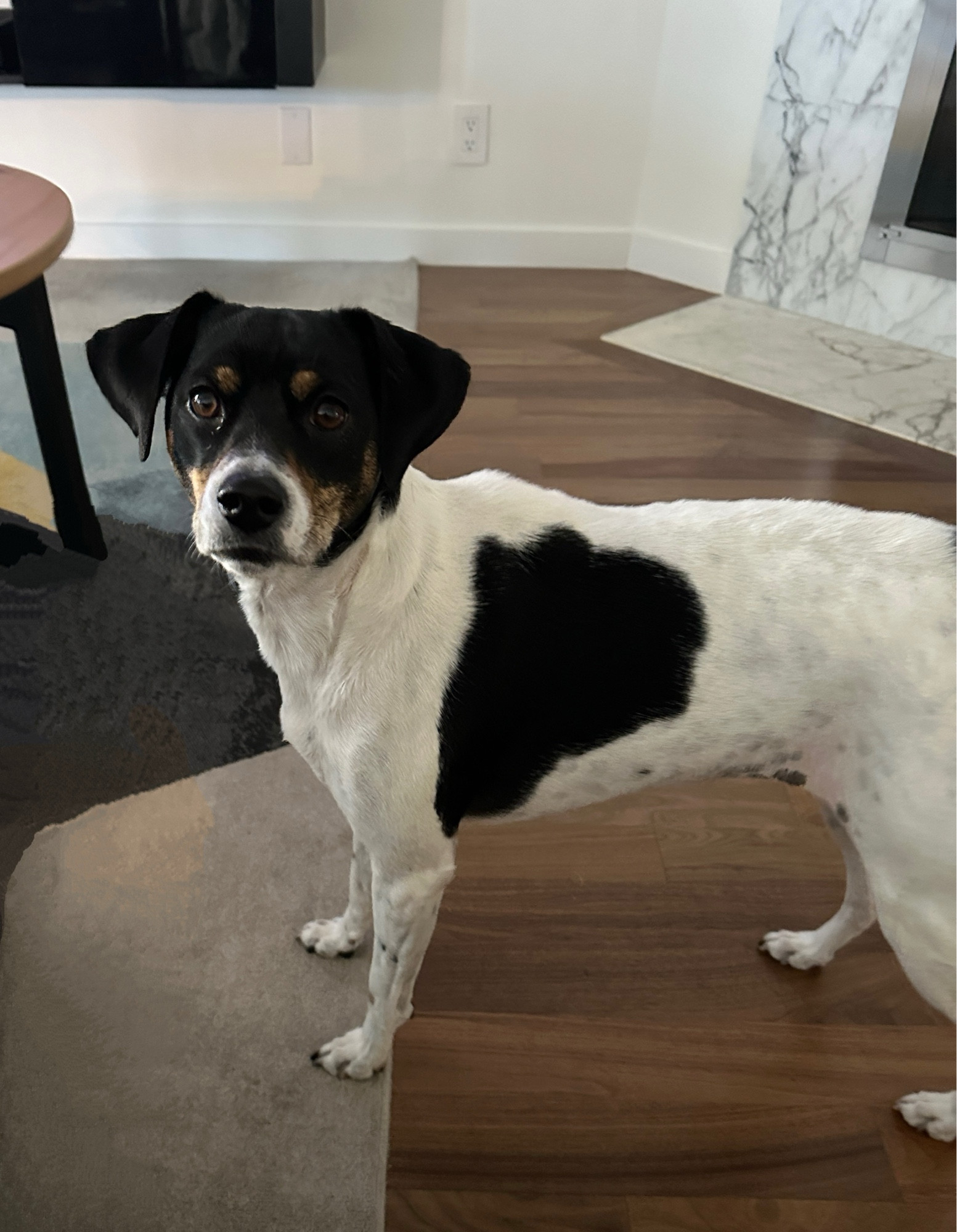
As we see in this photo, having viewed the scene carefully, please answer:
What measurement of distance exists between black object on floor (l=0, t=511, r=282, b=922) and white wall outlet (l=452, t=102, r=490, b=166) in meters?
2.39

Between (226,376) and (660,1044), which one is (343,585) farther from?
(660,1044)

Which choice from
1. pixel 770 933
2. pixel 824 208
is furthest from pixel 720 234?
pixel 770 933

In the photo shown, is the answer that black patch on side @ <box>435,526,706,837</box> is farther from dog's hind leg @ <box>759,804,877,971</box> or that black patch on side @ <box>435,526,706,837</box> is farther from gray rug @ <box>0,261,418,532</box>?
gray rug @ <box>0,261,418,532</box>

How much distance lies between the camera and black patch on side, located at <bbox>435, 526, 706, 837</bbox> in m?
1.11

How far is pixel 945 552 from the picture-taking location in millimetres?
1103

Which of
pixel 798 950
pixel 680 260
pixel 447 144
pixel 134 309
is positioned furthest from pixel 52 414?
pixel 680 260

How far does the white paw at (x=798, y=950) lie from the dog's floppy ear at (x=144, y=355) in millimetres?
1169

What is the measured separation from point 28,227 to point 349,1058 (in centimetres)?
157

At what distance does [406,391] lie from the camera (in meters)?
1.07

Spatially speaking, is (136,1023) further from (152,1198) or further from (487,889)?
(487,889)

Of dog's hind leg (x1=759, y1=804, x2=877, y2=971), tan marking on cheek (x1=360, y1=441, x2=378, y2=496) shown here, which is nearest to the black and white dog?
tan marking on cheek (x1=360, y1=441, x2=378, y2=496)

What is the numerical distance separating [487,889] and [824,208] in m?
3.10

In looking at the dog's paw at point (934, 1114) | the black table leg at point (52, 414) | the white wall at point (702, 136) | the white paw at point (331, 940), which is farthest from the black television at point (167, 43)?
the dog's paw at point (934, 1114)

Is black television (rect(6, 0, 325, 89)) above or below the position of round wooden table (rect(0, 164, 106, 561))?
above
